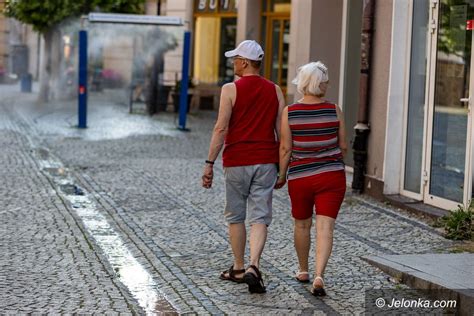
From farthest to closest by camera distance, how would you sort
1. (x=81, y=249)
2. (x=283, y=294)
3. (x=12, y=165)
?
(x=12, y=165) < (x=81, y=249) < (x=283, y=294)

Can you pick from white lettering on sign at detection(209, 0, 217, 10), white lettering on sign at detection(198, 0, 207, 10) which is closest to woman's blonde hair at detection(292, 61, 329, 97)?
white lettering on sign at detection(209, 0, 217, 10)

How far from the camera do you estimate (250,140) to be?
745cm

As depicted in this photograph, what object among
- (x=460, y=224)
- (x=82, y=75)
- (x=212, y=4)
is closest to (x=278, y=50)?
(x=212, y=4)

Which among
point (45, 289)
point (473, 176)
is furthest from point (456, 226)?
point (45, 289)

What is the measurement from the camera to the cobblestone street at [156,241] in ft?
23.4

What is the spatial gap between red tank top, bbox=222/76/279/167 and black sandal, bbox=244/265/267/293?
30.7 inches

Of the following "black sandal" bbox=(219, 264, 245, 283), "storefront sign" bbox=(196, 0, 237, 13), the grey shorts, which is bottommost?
"black sandal" bbox=(219, 264, 245, 283)

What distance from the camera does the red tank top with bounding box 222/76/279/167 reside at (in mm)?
7441

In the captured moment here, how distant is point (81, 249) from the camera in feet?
29.5

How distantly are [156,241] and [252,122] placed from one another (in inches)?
95.2

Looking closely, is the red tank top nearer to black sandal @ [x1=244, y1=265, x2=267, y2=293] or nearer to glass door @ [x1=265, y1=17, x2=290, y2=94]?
black sandal @ [x1=244, y1=265, x2=267, y2=293]

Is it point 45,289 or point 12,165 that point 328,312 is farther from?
point 12,165

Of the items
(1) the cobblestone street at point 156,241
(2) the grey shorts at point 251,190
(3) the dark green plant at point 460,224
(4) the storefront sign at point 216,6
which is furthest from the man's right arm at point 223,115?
(4) the storefront sign at point 216,6

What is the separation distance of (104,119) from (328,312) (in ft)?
60.8
